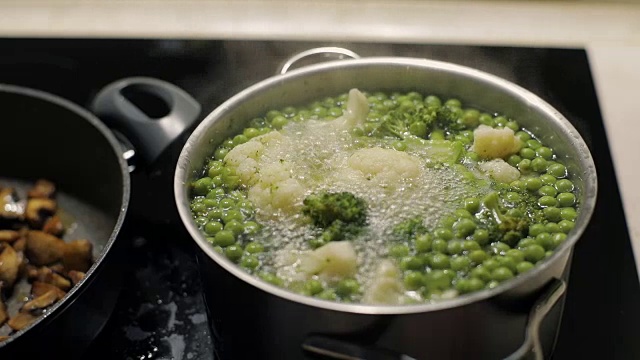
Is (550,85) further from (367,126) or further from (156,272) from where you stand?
(156,272)

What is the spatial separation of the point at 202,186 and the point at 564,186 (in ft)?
2.15

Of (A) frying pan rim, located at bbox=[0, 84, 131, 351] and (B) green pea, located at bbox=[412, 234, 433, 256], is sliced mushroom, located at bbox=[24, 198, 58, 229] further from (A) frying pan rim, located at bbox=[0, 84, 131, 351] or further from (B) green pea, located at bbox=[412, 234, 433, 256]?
(B) green pea, located at bbox=[412, 234, 433, 256]

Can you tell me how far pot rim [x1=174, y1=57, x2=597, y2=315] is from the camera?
102cm

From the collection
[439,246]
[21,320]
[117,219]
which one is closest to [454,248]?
[439,246]

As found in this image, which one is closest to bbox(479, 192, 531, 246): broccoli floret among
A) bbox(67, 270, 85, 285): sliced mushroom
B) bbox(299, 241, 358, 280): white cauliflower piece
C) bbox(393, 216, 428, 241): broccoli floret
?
bbox(393, 216, 428, 241): broccoli floret

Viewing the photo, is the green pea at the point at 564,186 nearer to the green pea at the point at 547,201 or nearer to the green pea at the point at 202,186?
→ the green pea at the point at 547,201

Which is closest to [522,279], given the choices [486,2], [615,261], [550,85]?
[615,261]

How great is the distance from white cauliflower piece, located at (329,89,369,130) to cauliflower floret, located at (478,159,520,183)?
0.84 ft

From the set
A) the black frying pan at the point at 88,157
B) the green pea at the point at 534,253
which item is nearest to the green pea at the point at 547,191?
the green pea at the point at 534,253

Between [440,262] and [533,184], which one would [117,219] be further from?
[533,184]

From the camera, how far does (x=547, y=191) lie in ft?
4.32

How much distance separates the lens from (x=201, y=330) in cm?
149

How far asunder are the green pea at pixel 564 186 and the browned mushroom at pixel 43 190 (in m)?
1.18

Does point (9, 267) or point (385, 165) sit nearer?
point (385, 165)
